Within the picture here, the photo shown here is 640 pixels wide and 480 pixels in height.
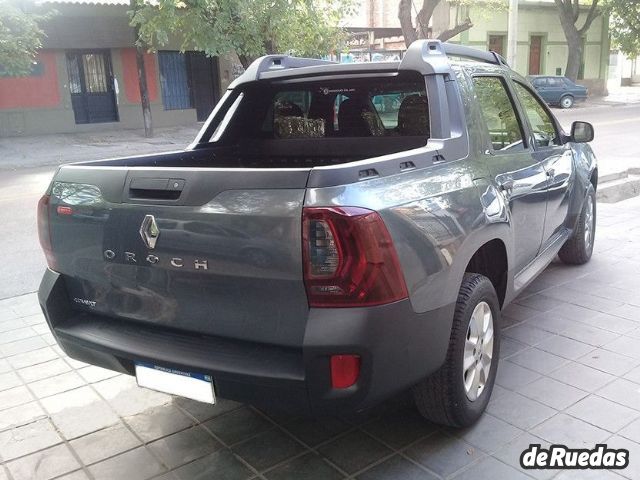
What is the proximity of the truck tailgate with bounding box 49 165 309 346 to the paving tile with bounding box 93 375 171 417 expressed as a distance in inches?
31.0

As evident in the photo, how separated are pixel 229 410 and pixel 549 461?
1605mm

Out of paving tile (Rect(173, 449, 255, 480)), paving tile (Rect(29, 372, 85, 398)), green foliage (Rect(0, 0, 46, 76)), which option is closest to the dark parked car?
green foliage (Rect(0, 0, 46, 76))

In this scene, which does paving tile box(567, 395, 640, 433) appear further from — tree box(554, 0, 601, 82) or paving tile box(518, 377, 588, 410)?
tree box(554, 0, 601, 82)

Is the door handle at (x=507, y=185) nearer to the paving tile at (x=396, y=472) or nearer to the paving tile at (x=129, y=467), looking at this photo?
the paving tile at (x=396, y=472)

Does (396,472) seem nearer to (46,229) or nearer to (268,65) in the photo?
(46,229)

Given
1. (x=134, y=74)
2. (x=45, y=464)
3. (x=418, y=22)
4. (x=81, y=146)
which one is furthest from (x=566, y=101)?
(x=45, y=464)

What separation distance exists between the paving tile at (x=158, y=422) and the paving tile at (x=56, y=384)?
0.61m

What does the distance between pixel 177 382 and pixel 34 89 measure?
19.4 metres

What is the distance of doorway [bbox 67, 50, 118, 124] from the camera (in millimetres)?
20500

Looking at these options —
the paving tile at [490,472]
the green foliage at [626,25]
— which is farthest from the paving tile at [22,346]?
the green foliage at [626,25]

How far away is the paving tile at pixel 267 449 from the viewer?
2.89 metres

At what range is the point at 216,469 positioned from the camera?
285cm

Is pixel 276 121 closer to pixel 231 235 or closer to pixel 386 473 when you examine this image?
pixel 231 235

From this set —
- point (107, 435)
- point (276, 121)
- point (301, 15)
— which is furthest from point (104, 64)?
point (107, 435)
